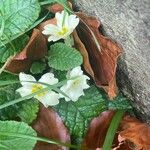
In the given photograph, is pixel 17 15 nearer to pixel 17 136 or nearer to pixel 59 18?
pixel 59 18

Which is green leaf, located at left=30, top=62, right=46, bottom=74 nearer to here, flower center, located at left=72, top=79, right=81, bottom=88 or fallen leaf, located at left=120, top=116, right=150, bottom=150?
flower center, located at left=72, top=79, right=81, bottom=88

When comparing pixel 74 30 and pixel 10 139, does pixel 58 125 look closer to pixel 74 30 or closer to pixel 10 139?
pixel 10 139

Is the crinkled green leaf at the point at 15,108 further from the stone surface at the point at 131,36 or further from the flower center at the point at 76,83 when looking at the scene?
the stone surface at the point at 131,36

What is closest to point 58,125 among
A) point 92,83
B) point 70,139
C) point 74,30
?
point 70,139

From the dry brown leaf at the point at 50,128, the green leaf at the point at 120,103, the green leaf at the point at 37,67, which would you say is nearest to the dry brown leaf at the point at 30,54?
the green leaf at the point at 37,67

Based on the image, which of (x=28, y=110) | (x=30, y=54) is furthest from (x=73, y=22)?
(x=28, y=110)

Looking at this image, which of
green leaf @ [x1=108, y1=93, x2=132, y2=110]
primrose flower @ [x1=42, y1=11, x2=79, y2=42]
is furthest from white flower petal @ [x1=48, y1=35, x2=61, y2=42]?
green leaf @ [x1=108, y1=93, x2=132, y2=110]

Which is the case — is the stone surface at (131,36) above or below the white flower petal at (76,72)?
above
